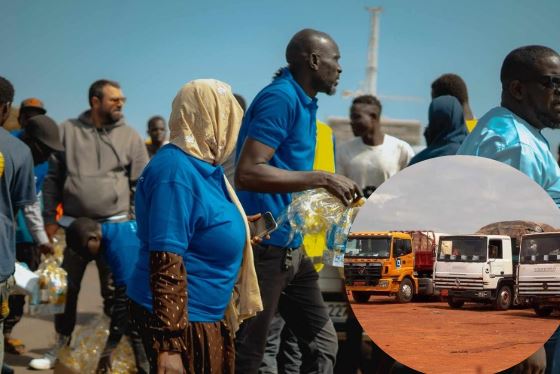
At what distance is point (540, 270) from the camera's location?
294cm

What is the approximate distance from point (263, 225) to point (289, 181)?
0.25 meters

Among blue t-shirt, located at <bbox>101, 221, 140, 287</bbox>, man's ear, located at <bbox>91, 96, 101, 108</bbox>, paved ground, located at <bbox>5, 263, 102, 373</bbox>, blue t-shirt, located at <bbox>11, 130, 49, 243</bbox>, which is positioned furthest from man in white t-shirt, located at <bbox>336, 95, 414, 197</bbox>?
paved ground, located at <bbox>5, 263, 102, 373</bbox>

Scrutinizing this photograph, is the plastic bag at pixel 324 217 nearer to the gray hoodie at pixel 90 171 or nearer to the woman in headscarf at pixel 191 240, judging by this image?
the woman in headscarf at pixel 191 240

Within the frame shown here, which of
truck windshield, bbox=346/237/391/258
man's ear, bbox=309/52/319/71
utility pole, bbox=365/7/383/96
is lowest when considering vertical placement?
truck windshield, bbox=346/237/391/258

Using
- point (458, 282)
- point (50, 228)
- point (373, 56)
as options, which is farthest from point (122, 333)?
point (373, 56)

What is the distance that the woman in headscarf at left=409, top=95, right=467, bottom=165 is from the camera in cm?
505

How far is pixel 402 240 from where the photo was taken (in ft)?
9.69

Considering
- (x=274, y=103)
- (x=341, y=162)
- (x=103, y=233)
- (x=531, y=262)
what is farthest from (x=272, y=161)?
(x=341, y=162)

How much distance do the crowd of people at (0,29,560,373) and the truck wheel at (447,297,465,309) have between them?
0.42 metres

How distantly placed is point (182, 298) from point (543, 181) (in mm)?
1440

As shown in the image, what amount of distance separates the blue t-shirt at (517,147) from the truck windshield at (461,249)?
0.44m

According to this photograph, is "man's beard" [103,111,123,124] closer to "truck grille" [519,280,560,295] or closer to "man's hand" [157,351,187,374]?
"man's hand" [157,351,187,374]

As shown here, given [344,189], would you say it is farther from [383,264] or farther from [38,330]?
[38,330]

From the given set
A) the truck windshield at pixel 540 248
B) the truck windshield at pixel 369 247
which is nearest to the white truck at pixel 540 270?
the truck windshield at pixel 540 248
